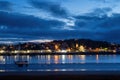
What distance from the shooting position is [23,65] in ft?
317

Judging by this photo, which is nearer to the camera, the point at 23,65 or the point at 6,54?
the point at 23,65
